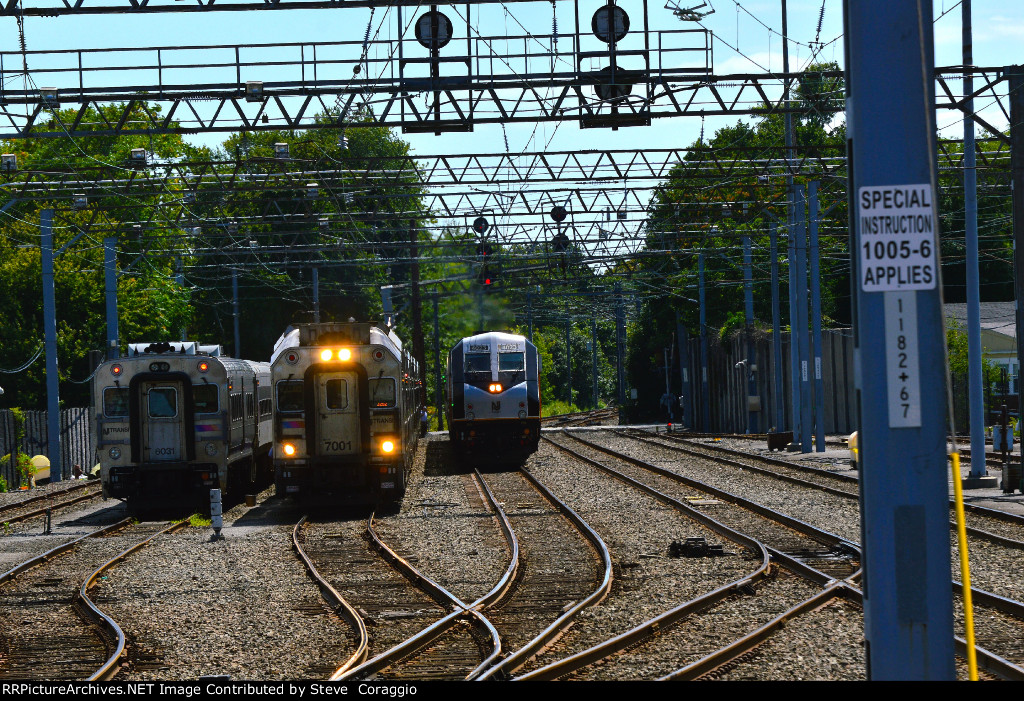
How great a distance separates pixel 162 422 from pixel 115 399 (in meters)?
0.98

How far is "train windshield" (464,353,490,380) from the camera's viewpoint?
106ft

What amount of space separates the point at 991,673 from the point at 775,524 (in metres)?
9.68

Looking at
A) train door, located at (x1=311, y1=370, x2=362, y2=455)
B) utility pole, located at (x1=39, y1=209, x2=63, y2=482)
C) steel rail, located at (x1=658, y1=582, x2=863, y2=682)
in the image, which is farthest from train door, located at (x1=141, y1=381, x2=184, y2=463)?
steel rail, located at (x1=658, y1=582, x2=863, y2=682)

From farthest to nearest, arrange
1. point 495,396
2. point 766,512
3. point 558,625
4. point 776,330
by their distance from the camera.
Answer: point 776,330, point 495,396, point 766,512, point 558,625

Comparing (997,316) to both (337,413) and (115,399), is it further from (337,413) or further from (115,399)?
(115,399)

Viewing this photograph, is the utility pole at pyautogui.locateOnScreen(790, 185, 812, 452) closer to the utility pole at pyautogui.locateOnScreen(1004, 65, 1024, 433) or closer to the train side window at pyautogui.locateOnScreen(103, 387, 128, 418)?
the utility pole at pyautogui.locateOnScreen(1004, 65, 1024, 433)

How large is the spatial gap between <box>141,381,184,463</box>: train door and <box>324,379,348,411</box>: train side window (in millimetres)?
2854

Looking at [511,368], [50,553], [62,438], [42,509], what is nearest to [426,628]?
[50,553]

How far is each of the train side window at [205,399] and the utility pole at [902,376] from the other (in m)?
19.2

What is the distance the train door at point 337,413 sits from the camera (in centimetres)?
2206

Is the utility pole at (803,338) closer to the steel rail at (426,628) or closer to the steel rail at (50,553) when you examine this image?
the steel rail at (50,553)

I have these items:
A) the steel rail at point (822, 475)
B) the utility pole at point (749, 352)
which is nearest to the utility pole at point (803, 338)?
the steel rail at point (822, 475)

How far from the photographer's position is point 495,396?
32.2m

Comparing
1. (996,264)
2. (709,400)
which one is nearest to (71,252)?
(709,400)
